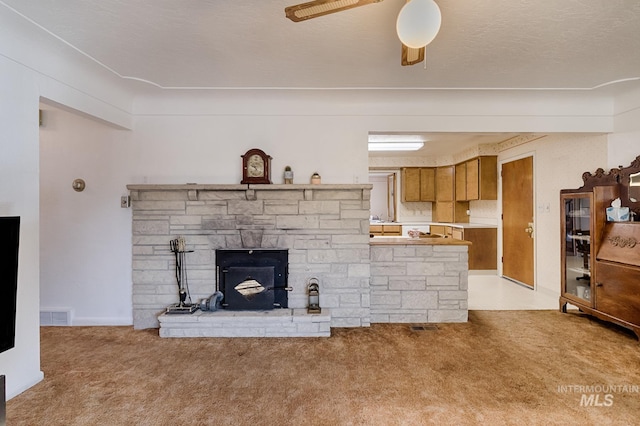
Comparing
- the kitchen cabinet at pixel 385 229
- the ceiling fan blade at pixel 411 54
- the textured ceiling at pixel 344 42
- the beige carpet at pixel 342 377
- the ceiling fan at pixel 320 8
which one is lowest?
the beige carpet at pixel 342 377

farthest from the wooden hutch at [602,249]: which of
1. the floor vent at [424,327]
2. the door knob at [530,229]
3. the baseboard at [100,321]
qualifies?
the baseboard at [100,321]

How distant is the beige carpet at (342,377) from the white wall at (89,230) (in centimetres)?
29

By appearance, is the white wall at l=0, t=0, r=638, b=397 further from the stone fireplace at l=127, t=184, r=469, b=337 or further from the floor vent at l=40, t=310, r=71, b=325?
the stone fireplace at l=127, t=184, r=469, b=337

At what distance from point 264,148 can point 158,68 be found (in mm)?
1201

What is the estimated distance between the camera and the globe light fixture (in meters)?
1.36

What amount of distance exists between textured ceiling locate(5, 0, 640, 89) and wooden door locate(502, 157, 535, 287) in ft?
6.85

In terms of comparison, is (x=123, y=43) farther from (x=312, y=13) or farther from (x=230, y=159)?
(x=312, y=13)

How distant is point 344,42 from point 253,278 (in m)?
2.32

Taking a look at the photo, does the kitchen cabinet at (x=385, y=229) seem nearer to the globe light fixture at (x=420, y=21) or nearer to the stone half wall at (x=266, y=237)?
the stone half wall at (x=266, y=237)

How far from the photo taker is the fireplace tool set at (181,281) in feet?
10.7

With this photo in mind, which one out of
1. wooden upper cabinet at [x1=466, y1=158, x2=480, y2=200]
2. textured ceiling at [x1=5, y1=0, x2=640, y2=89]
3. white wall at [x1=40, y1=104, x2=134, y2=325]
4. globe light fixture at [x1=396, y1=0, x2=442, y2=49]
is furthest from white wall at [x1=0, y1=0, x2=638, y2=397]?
wooden upper cabinet at [x1=466, y1=158, x2=480, y2=200]

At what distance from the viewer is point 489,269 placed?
228 inches

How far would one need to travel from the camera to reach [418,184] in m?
6.93

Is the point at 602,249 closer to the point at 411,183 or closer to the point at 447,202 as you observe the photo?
the point at 447,202
